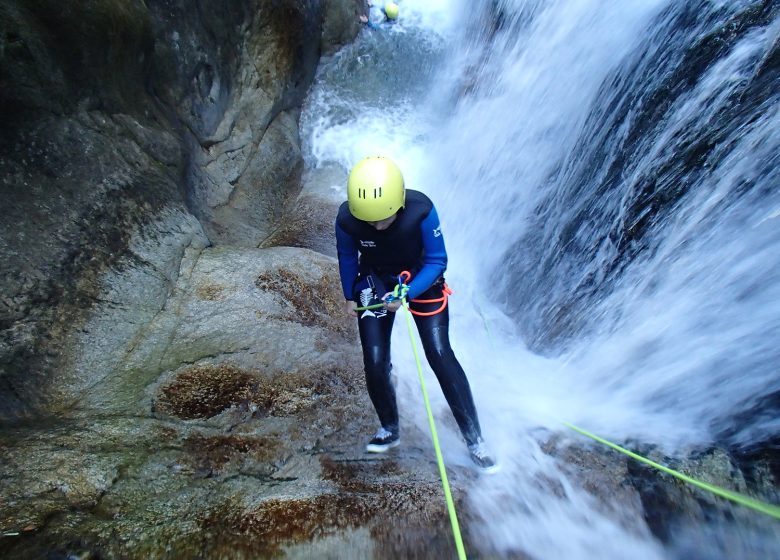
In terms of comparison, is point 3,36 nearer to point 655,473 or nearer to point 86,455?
point 86,455

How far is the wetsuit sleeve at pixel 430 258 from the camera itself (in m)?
2.95

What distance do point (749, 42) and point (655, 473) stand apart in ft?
11.0

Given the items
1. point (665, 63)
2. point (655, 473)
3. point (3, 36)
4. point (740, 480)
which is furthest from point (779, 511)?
point (3, 36)

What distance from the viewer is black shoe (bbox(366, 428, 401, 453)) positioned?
3242 millimetres

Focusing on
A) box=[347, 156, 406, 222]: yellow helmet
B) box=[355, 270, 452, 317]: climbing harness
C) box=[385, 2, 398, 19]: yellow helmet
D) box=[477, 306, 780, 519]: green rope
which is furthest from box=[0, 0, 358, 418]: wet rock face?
box=[385, 2, 398, 19]: yellow helmet

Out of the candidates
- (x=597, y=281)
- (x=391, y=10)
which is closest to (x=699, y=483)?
(x=597, y=281)

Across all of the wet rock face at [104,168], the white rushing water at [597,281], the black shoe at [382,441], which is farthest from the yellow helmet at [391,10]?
the black shoe at [382,441]

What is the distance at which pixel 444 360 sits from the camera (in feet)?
10.1

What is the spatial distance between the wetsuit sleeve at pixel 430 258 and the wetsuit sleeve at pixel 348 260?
1.40ft

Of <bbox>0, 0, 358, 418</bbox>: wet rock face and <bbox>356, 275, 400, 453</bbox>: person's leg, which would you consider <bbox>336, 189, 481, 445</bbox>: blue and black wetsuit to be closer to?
<bbox>356, 275, 400, 453</bbox>: person's leg

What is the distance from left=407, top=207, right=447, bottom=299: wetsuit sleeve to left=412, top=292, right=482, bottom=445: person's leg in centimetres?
17

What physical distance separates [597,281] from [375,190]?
2813mm

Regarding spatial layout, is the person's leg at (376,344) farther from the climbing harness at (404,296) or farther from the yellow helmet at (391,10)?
the yellow helmet at (391,10)

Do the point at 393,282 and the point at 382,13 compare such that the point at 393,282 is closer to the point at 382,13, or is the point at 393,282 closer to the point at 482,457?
the point at 482,457
